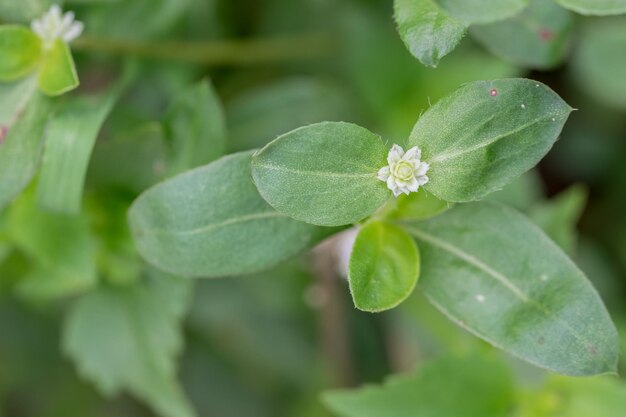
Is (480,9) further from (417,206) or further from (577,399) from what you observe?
(577,399)

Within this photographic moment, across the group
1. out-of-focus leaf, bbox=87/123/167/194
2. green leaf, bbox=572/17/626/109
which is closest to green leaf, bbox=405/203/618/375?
out-of-focus leaf, bbox=87/123/167/194

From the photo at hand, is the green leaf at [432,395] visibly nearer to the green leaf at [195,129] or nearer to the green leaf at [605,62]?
the green leaf at [195,129]

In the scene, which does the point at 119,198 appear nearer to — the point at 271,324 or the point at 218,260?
the point at 218,260

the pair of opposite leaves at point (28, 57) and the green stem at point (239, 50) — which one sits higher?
the pair of opposite leaves at point (28, 57)

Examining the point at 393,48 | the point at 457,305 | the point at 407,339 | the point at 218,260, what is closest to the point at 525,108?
the point at 457,305

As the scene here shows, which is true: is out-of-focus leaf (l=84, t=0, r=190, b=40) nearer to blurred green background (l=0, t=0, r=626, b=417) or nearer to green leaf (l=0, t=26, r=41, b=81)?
blurred green background (l=0, t=0, r=626, b=417)

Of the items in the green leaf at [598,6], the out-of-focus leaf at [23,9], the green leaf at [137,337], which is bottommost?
the green leaf at [137,337]

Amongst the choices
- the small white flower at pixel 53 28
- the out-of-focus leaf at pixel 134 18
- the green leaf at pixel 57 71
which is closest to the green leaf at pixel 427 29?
the green leaf at pixel 57 71
